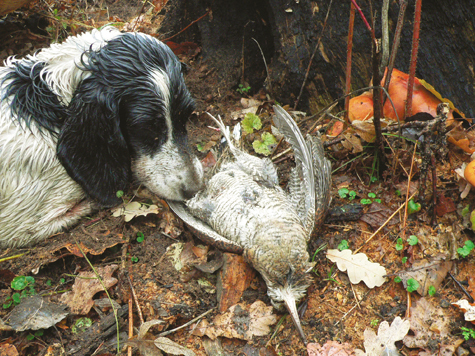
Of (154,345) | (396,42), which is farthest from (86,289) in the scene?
(396,42)

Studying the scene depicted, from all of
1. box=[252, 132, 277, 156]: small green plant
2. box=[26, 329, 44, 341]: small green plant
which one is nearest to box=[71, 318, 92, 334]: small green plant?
box=[26, 329, 44, 341]: small green plant

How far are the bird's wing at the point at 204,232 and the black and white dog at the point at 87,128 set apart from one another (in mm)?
101

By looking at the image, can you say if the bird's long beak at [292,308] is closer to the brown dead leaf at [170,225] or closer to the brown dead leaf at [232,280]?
the brown dead leaf at [232,280]

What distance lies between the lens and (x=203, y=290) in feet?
8.04

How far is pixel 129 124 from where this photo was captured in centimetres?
271

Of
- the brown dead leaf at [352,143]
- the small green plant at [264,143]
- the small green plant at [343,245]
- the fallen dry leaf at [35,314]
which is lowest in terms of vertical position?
the fallen dry leaf at [35,314]

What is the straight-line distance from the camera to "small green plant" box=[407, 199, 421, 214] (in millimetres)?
2541

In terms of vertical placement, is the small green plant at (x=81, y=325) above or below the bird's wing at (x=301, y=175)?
below

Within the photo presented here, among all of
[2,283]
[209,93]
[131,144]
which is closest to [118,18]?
[209,93]

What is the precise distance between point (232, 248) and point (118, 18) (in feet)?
12.7

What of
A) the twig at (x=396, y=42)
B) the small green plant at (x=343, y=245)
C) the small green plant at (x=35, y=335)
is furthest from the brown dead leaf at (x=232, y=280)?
the twig at (x=396, y=42)

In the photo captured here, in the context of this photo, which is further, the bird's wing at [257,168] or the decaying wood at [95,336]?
the bird's wing at [257,168]

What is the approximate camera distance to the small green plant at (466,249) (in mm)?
2299

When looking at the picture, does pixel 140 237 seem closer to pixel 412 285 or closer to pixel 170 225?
pixel 170 225
